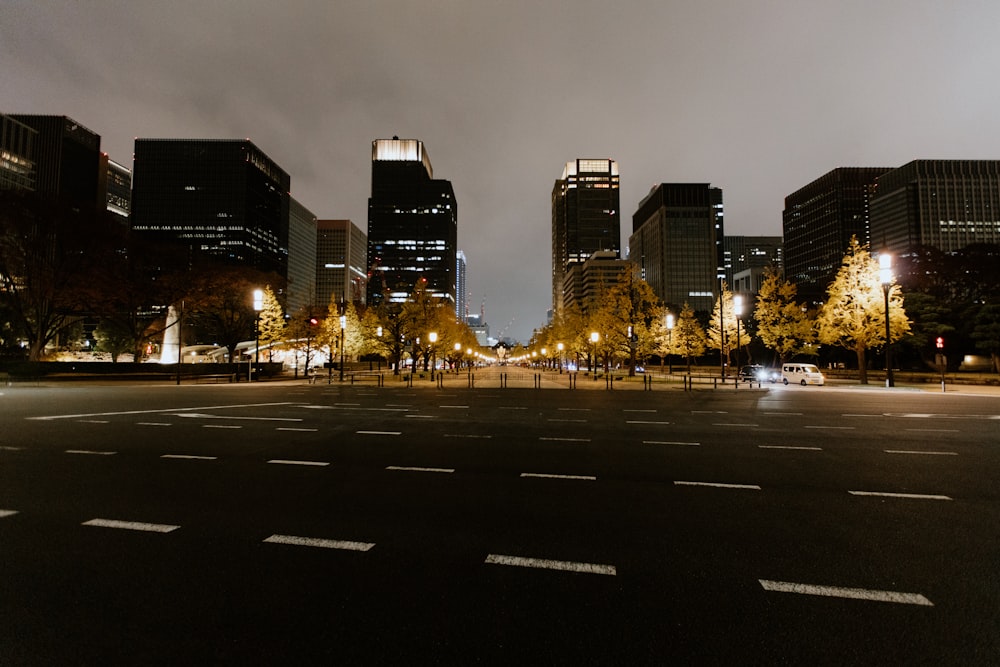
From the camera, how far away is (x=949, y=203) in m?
168

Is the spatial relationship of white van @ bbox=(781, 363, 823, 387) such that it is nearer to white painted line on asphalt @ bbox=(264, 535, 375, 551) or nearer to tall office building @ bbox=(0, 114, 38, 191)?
white painted line on asphalt @ bbox=(264, 535, 375, 551)

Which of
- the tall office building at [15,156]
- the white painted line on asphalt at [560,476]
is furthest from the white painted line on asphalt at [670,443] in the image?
the tall office building at [15,156]

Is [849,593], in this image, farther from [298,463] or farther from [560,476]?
[298,463]

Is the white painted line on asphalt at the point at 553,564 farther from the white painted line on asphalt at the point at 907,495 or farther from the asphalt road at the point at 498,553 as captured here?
the white painted line on asphalt at the point at 907,495

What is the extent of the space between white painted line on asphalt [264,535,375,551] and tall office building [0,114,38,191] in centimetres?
15879

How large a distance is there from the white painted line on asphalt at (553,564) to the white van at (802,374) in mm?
41424

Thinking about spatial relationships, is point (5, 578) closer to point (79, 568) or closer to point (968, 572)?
point (79, 568)

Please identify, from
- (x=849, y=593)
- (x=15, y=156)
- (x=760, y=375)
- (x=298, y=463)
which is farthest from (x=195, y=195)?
(x=849, y=593)

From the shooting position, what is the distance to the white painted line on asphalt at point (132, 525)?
18.5ft

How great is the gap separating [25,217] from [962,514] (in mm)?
59468

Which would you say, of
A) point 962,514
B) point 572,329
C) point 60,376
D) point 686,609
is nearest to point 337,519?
point 686,609

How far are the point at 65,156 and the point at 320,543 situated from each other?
752 ft

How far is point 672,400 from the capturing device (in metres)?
24.0

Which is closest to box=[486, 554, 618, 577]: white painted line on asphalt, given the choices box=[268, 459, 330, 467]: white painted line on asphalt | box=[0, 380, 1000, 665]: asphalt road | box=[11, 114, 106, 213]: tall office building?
box=[0, 380, 1000, 665]: asphalt road
